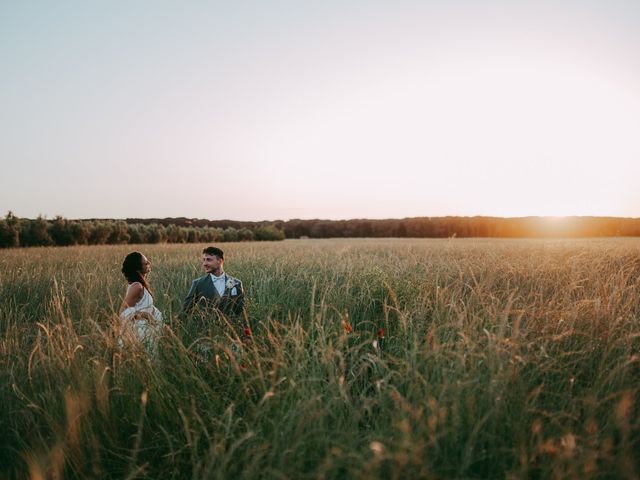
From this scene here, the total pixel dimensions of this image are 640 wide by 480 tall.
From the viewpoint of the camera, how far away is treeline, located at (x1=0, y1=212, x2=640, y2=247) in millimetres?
24312

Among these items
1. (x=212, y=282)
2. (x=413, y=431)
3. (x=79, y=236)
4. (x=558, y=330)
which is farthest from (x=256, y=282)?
(x=79, y=236)

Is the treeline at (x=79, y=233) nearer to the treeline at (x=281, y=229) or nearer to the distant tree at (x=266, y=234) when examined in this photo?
the treeline at (x=281, y=229)

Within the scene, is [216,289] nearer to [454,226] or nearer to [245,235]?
[245,235]

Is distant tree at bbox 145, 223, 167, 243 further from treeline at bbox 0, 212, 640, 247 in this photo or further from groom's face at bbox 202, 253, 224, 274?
groom's face at bbox 202, 253, 224, 274

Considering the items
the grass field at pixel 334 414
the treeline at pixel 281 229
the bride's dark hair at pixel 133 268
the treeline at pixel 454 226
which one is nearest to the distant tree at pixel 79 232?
the treeline at pixel 281 229

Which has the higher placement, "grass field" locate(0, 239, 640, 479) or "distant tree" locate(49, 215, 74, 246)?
"distant tree" locate(49, 215, 74, 246)

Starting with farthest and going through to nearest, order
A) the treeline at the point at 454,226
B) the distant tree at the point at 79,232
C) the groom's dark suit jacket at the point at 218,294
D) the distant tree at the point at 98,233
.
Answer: the treeline at the point at 454,226
the distant tree at the point at 98,233
the distant tree at the point at 79,232
the groom's dark suit jacket at the point at 218,294

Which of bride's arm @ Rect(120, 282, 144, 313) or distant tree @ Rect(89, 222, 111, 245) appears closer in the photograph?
bride's arm @ Rect(120, 282, 144, 313)

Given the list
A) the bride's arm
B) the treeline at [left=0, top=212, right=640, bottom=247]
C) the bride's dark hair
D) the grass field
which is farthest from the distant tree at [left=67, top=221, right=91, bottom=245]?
the grass field

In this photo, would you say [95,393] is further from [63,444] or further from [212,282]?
[212,282]

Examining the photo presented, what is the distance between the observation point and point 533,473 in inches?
83.5

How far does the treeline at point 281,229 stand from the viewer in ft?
79.8

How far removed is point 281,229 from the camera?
49.9 meters

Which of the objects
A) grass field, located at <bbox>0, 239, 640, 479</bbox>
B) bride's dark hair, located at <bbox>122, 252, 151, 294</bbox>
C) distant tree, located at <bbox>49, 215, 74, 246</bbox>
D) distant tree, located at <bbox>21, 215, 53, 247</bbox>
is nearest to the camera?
grass field, located at <bbox>0, 239, 640, 479</bbox>
